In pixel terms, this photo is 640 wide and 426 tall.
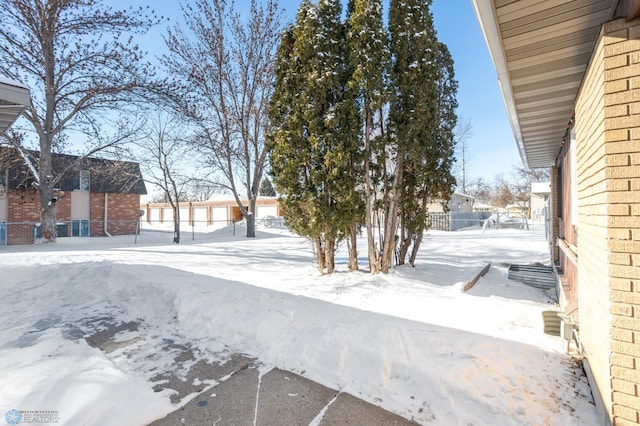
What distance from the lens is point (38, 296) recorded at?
5.07 meters

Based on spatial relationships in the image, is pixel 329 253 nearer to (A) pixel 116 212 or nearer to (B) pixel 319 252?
(B) pixel 319 252

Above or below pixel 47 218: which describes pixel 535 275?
below

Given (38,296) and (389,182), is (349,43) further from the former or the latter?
(38,296)

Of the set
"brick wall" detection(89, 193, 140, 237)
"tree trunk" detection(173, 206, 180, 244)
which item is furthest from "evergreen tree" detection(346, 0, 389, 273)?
"brick wall" detection(89, 193, 140, 237)

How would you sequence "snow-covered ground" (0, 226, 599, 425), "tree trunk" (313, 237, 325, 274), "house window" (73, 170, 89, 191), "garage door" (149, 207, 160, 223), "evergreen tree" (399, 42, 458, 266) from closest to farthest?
"snow-covered ground" (0, 226, 599, 425), "tree trunk" (313, 237, 325, 274), "evergreen tree" (399, 42, 458, 266), "house window" (73, 170, 89, 191), "garage door" (149, 207, 160, 223)

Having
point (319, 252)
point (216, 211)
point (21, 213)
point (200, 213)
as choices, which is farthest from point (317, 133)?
point (200, 213)

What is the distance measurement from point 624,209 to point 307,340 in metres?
2.92

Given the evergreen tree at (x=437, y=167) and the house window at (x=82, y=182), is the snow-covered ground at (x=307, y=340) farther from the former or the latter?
the house window at (x=82, y=182)

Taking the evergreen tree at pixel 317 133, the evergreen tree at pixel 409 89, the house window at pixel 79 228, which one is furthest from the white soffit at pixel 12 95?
the house window at pixel 79 228

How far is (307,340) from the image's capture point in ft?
11.1

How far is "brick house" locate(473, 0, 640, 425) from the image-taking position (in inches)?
74.7

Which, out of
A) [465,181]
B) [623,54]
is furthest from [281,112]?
[465,181]

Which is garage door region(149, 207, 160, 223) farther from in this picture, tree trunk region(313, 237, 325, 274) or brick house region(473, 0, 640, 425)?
brick house region(473, 0, 640, 425)

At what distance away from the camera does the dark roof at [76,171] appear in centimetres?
1383
